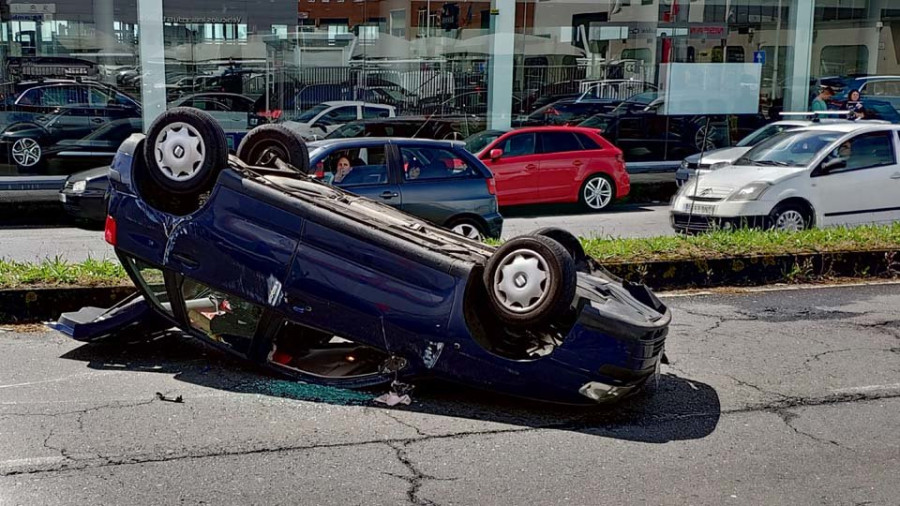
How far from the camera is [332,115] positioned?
20.8 meters

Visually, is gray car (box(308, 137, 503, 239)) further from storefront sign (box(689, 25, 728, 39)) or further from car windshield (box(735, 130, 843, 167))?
storefront sign (box(689, 25, 728, 39))

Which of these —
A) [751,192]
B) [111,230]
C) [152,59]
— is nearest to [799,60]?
[751,192]

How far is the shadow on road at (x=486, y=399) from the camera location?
6543 millimetres

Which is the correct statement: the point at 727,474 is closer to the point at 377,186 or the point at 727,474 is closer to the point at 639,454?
the point at 639,454

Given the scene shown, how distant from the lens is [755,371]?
7.79 m

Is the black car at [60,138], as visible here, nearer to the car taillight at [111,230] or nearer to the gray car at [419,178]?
the gray car at [419,178]

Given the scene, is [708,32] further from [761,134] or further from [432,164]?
[432,164]

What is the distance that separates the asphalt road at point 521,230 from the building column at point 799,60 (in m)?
6.71

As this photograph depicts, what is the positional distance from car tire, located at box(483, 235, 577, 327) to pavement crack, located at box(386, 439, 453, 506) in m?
0.96

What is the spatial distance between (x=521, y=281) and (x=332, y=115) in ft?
49.0

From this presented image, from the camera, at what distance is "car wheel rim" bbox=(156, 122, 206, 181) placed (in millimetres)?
7031

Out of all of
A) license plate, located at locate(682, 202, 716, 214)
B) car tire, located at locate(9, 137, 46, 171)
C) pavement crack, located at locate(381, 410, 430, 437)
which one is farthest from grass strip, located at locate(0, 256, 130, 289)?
car tire, located at locate(9, 137, 46, 171)

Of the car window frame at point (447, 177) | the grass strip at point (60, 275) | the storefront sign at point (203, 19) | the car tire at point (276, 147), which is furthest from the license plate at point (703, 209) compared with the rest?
the storefront sign at point (203, 19)

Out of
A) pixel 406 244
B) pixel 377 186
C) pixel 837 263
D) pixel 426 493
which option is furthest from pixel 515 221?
pixel 426 493
